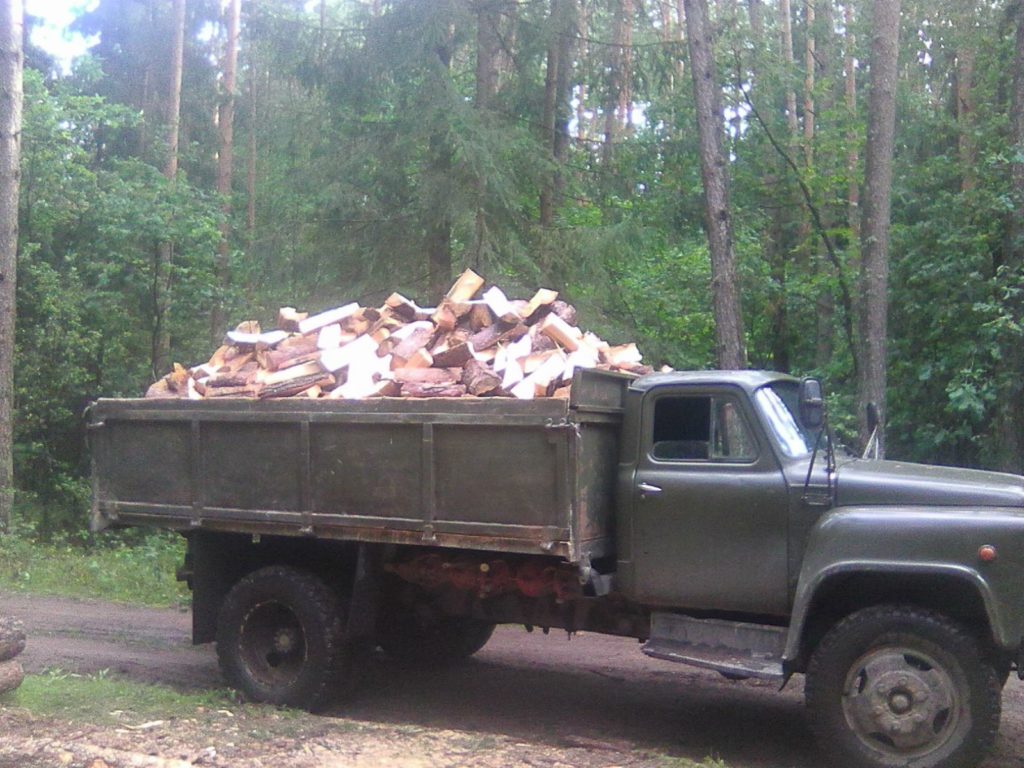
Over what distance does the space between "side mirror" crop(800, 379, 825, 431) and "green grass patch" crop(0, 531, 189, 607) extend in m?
8.01

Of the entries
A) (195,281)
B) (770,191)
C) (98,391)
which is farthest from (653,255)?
(98,391)

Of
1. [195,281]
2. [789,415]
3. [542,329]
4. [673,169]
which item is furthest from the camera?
[195,281]

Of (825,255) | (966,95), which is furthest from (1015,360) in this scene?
(966,95)

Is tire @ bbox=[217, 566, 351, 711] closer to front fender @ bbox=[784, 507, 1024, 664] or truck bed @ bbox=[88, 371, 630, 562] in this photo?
truck bed @ bbox=[88, 371, 630, 562]

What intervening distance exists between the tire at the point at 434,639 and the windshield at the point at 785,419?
3.11 meters

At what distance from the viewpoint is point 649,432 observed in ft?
22.6

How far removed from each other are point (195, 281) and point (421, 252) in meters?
7.87

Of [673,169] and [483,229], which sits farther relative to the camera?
[673,169]

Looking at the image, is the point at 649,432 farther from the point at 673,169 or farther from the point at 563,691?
the point at 673,169

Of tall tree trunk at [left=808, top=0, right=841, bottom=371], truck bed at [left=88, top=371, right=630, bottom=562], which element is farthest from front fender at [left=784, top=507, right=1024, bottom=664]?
tall tree trunk at [left=808, top=0, right=841, bottom=371]

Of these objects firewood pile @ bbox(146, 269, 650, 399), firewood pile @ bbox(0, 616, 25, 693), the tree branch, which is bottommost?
firewood pile @ bbox(0, 616, 25, 693)

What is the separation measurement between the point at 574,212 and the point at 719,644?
10.7 metres

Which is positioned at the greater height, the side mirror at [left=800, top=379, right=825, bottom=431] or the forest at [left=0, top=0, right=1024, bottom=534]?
the forest at [left=0, top=0, right=1024, bottom=534]

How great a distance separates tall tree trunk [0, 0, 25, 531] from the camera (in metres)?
14.9
